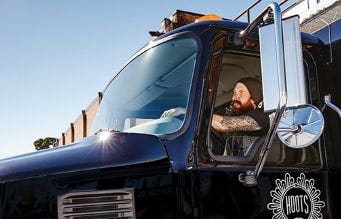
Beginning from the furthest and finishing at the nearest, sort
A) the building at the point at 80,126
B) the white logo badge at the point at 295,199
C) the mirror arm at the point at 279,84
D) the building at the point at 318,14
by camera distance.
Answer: the building at the point at 80,126, the building at the point at 318,14, the white logo badge at the point at 295,199, the mirror arm at the point at 279,84

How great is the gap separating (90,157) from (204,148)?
1.87ft

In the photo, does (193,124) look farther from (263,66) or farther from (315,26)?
(315,26)

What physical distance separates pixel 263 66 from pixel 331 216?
3.43 feet

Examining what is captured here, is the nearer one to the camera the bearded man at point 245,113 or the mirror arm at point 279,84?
the mirror arm at point 279,84

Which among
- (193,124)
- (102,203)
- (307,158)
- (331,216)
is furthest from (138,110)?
(331,216)

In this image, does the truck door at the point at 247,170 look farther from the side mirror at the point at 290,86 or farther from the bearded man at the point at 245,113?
the side mirror at the point at 290,86

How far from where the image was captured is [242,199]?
2.46 meters

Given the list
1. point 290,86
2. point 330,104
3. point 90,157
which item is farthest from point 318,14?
point 90,157

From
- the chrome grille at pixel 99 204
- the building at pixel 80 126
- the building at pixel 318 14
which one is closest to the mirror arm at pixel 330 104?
the building at pixel 318 14

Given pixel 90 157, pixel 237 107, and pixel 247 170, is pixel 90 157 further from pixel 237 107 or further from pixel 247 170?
pixel 237 107

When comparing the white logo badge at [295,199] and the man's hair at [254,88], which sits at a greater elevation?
the man's hair at [254,88]

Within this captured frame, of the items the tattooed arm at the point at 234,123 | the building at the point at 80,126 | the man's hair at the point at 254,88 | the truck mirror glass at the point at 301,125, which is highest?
the building at the point at 80,126

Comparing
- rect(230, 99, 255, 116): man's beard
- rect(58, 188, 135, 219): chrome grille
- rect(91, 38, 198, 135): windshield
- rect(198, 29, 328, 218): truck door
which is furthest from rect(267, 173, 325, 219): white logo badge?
rect(58, 188, 135, 219): chrome grille

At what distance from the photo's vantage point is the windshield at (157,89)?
2.61 metres
